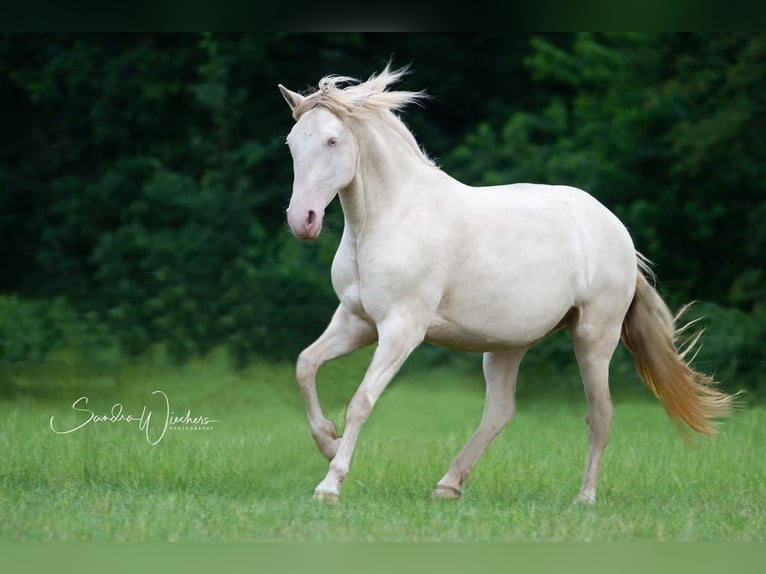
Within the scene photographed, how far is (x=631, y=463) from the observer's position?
6.96 m

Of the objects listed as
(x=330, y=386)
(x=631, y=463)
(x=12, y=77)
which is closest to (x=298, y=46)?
(x=12, y=77)

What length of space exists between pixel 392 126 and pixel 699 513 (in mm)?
2430

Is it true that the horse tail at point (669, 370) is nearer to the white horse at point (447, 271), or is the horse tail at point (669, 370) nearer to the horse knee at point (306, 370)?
the white horse at point (447, 271)

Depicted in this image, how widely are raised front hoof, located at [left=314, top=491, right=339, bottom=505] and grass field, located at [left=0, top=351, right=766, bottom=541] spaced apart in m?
0.05

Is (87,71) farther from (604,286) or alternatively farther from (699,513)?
(699,513)

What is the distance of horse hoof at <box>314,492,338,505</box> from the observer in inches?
201

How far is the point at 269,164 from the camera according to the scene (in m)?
13.7

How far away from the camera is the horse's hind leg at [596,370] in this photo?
6234mm
